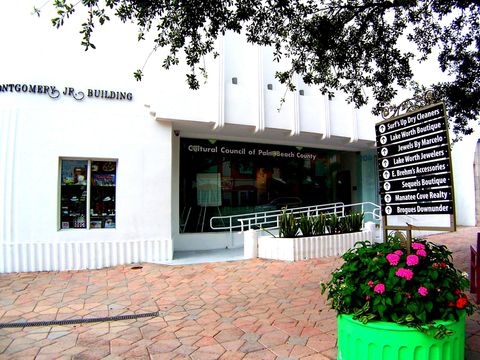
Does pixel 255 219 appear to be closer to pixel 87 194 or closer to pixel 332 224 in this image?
pixel 332 224

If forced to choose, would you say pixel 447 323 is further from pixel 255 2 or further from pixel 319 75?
pixel 319 75

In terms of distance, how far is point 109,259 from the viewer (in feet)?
27.2

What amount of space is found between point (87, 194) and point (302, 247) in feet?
17.0

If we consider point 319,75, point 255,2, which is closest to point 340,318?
point 255,2

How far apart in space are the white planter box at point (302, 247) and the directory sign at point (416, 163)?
4.59m

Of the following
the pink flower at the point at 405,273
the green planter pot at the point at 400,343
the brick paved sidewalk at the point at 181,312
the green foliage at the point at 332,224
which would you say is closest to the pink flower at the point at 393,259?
the pink flower at the point at 405,273

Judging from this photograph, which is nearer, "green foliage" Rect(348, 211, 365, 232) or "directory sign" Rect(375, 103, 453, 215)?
"directory sign" Rect(375, 103, 453, 215)

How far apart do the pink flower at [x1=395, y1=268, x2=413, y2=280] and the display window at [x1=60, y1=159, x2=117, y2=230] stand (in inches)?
281

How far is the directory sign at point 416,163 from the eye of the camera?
337 centimetres

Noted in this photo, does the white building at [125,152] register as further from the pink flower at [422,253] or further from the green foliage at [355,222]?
the pink flower at [422,253]

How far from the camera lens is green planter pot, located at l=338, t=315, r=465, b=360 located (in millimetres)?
2721

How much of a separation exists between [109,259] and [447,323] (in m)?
7.23

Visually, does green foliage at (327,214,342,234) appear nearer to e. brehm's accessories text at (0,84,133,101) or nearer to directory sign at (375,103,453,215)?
directory sign at (375,103,453,215)

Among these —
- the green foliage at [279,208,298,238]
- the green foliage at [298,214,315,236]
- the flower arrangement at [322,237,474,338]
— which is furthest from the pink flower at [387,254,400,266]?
the green foliage at [298,214,315,236]
